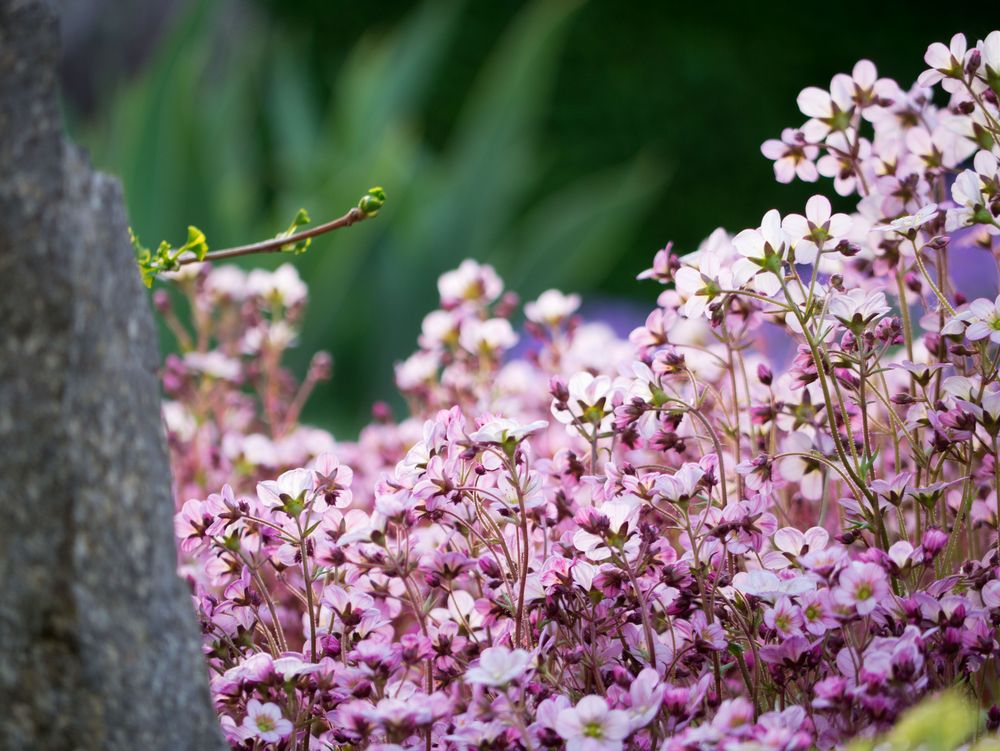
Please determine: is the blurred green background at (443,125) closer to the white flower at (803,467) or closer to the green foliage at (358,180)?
the green foliage at (358,180)

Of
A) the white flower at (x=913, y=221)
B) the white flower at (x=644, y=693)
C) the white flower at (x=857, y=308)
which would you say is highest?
the white flower at (x=913, y=221)

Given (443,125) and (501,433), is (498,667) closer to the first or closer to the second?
(501,433)

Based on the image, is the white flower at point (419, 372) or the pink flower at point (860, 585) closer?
the pink flower at point (860, 585)

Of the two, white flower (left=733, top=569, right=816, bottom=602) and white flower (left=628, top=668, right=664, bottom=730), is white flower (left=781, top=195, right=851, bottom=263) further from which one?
white flower (left=628, top=668, right=664, bottom=730)

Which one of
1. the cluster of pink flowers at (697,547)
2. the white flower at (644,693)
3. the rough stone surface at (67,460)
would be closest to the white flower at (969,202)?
the cluster of pink flowers at (697,547)

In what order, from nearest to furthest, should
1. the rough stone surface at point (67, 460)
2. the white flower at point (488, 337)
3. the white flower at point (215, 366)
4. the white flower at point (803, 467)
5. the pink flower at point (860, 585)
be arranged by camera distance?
1. the rough stone surface at point (67, 460)
2. the pink flower at point (860, 585)
3. the white flower at point (803, 467)
4. the white flower at point (488, 337)
5. the white flower at point (215, 366)

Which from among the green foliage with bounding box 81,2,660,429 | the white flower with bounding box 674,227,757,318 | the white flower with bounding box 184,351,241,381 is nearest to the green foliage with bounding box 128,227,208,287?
the white flower with bounding box 674,227,757,318

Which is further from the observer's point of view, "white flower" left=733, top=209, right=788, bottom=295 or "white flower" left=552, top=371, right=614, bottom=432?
"white flower" left=552, top=371, right=614, bottom=432
